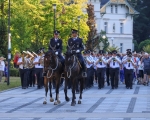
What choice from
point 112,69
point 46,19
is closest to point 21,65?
point 112,69

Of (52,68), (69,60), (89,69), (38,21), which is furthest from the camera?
(38,21)

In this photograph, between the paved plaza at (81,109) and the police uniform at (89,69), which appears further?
the police uniform at (89,69)

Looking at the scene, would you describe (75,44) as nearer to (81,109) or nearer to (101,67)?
(81,109)

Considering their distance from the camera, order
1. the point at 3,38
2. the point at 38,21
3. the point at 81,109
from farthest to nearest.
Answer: the point at 38,21
the point at 3,38
the point at 81,109

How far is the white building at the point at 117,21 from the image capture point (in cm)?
11094

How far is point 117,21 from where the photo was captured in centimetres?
11325

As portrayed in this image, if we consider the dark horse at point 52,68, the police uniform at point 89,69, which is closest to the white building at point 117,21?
the police uniform at point 89,69

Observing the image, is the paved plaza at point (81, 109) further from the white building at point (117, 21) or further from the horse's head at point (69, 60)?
the white building at point (117, 21)

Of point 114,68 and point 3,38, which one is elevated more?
point 3,38

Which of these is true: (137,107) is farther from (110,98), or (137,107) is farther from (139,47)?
(139,47)

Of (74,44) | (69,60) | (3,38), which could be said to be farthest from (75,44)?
(3,38)

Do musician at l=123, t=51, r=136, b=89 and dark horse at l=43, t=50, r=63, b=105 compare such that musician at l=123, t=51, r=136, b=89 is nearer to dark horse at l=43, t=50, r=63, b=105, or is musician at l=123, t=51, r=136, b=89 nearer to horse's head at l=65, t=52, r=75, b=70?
dark horse at l=43, t=50, r=63, b=105

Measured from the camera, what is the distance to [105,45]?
308 ft

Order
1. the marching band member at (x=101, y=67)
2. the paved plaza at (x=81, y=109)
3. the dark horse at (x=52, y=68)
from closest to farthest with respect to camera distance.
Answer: the paved plaza at (x=81, y=109)
the dark horse at (x=52, y=68)
the marching band member at (x=101, y=67)
